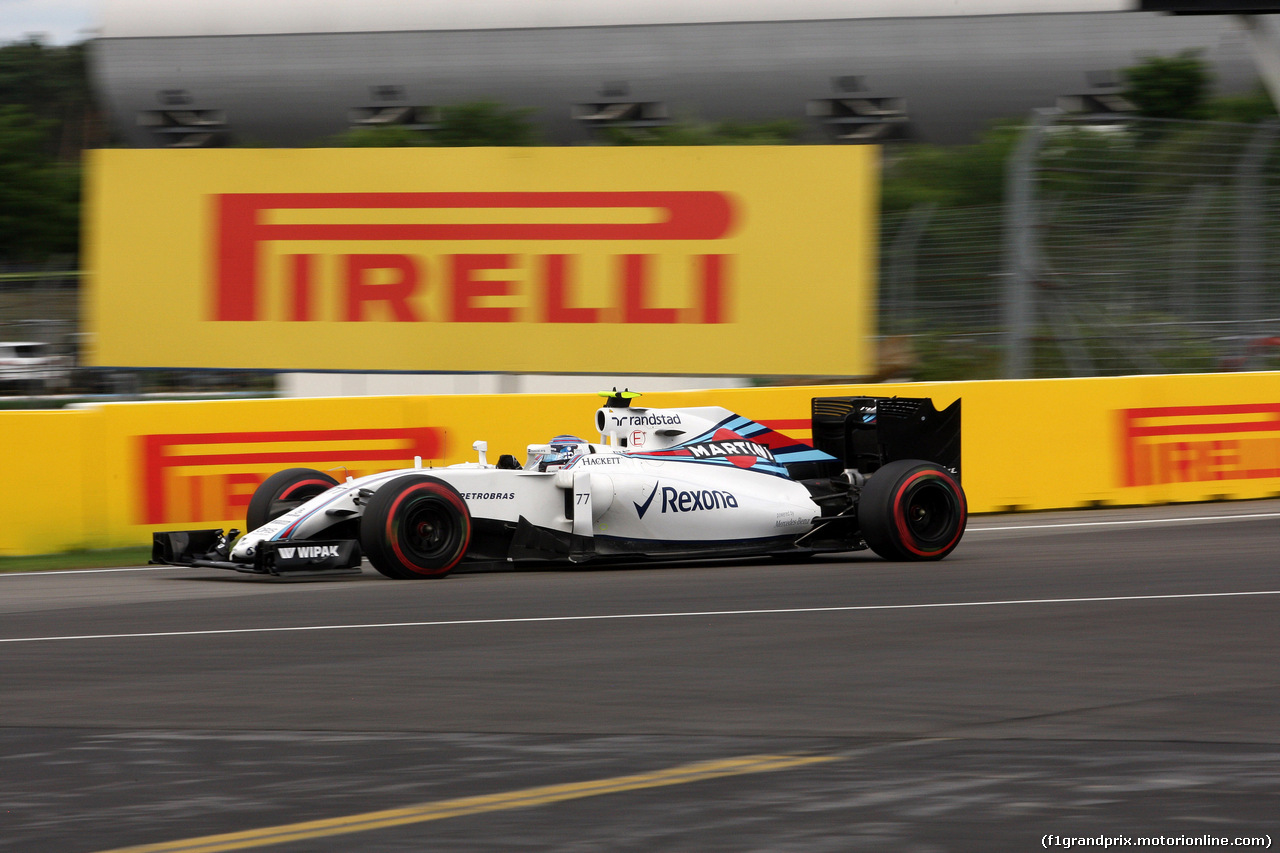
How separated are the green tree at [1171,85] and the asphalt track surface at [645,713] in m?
36.0

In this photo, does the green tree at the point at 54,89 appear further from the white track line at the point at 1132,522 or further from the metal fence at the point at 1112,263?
the white track line at the point at 1132,522

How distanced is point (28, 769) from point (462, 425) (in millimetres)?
8241

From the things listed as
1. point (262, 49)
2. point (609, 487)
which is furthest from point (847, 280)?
point (262, 49)

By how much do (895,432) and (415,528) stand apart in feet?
12.6

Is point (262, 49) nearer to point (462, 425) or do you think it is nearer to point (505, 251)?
point (505, 251)

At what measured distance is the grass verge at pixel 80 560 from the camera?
37.7 ft

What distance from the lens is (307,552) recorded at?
995cm

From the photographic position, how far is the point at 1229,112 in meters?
39.5

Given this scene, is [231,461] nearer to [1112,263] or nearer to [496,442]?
[496,442]

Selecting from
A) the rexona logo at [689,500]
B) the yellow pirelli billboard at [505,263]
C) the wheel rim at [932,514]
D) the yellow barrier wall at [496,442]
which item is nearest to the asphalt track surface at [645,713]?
the rexona logo at [689,500]

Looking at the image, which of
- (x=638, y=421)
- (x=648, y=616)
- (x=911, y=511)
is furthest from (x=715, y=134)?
(x=648, y=616)

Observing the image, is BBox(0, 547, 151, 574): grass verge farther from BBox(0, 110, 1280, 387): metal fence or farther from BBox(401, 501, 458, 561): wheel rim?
BBox(0, 110, 1280, 387): metal fence

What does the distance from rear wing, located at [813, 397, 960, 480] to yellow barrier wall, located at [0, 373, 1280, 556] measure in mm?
2270

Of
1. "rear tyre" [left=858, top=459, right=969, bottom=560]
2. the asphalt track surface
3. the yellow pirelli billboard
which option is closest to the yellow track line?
the asphalt track surface
